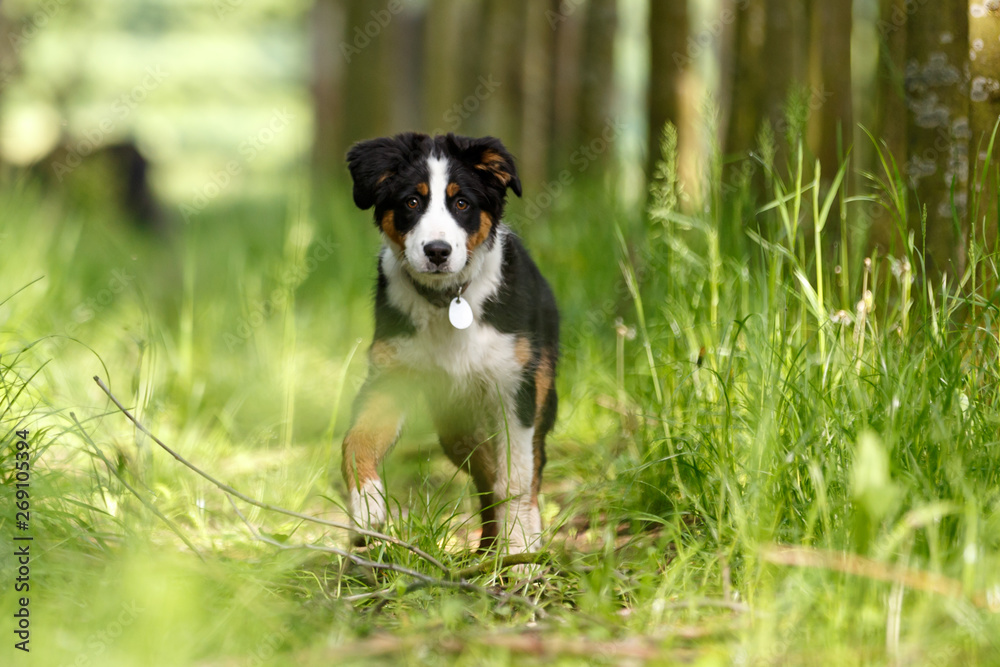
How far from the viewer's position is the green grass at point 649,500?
223 centimetres

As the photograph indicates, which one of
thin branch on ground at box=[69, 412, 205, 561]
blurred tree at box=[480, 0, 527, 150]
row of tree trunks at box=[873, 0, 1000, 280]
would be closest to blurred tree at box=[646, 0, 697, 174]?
row of tree trunks at box=[873, 0, 1000, 280]

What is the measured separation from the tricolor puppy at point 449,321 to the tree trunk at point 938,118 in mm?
1544

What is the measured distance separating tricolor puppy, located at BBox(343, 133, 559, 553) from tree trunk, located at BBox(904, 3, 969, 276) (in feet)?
5.06

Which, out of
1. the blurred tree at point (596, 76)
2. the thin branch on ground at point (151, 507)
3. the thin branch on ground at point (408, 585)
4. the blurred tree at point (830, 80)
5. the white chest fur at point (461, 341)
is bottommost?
the thin branch on ground at point (408, 585)

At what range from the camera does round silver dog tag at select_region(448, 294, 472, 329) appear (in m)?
3.51

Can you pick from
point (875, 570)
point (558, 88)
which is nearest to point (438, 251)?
point (875, 570)

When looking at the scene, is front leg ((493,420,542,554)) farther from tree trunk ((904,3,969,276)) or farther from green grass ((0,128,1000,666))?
tree trunk ((904,3,969,276))

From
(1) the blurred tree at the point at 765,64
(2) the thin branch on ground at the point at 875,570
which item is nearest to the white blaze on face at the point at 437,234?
(2) the thin branch on ground at the point at 875,570

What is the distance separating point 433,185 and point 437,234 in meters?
0.29

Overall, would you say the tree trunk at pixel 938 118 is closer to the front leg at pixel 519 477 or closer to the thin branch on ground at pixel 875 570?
the thin branch on ground at pixel 875 570

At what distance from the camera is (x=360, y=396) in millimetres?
3670

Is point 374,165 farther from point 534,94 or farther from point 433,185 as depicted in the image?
point 534,94

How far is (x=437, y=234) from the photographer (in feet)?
10.9

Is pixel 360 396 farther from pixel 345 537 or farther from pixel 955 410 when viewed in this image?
pixel 955 410
